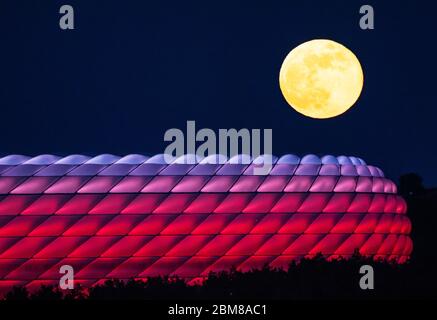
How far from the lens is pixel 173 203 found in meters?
28.2

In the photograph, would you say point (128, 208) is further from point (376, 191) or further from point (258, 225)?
point (376, 191)

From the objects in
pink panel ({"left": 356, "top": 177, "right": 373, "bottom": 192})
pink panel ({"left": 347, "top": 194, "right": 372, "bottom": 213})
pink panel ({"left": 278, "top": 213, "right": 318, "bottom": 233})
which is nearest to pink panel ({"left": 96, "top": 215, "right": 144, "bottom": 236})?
pink panel ({"left": 278, "top": 213, "right": 318, "bottom": 233})

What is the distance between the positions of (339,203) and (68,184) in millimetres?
9599

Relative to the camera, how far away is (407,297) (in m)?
20.7

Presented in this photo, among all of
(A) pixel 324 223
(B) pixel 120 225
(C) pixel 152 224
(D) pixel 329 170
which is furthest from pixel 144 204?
(D) pixel 329 170

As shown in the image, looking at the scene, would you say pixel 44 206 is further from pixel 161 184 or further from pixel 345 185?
pixel 345 185

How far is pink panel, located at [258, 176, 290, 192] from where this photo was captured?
28.8m

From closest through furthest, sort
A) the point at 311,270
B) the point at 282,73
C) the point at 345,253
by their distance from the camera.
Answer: the point at 311,270 < the point at 345,253 < the point at 282,73

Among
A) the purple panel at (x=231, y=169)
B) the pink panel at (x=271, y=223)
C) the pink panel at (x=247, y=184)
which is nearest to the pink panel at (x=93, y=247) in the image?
the purple panel at (x=231, y=169)

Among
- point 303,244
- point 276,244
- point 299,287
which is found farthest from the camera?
point 303,244

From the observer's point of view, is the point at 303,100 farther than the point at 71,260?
Yes

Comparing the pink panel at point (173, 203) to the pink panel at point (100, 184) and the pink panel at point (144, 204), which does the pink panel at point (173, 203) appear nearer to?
the pink panel at point (144, 204)
